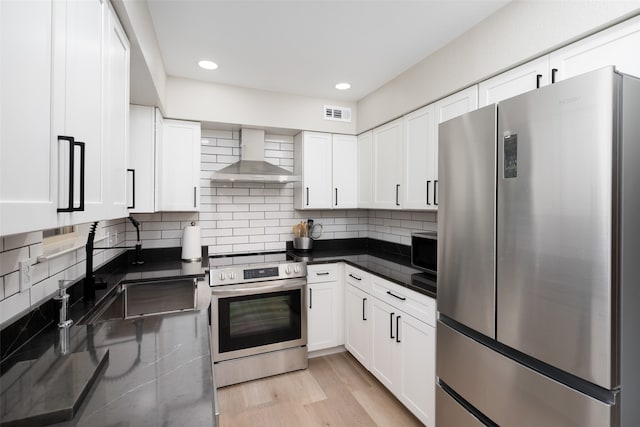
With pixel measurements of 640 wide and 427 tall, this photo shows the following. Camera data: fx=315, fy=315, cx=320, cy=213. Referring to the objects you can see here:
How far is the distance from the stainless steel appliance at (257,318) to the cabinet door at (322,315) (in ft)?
0.28

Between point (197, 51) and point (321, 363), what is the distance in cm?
280

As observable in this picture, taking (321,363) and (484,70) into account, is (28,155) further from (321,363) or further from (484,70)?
(321,363)

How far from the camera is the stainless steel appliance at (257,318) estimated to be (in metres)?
2.54

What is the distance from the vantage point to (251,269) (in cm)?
265

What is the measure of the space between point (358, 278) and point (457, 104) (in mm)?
1566

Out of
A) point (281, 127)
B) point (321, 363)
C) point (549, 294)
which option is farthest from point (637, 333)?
point (281, 127)

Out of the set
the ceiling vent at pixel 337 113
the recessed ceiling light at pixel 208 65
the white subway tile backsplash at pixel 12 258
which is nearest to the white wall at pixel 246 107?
the ceiling vent at pixel 337 113

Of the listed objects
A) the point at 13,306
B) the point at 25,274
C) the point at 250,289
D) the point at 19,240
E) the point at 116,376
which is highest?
the point at 19,240

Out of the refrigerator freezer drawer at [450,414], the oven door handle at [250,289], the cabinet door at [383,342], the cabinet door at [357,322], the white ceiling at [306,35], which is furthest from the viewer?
the cabinet door at [357,322]

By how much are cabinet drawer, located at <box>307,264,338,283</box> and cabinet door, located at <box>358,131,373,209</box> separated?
0.74 meters

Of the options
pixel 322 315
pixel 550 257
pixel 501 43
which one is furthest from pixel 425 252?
pixel 501 43

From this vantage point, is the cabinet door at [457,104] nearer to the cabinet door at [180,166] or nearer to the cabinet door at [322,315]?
the cabinet door at [322,315]

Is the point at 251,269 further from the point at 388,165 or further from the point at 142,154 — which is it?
the point at 388,165

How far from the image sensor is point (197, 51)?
229 cm
